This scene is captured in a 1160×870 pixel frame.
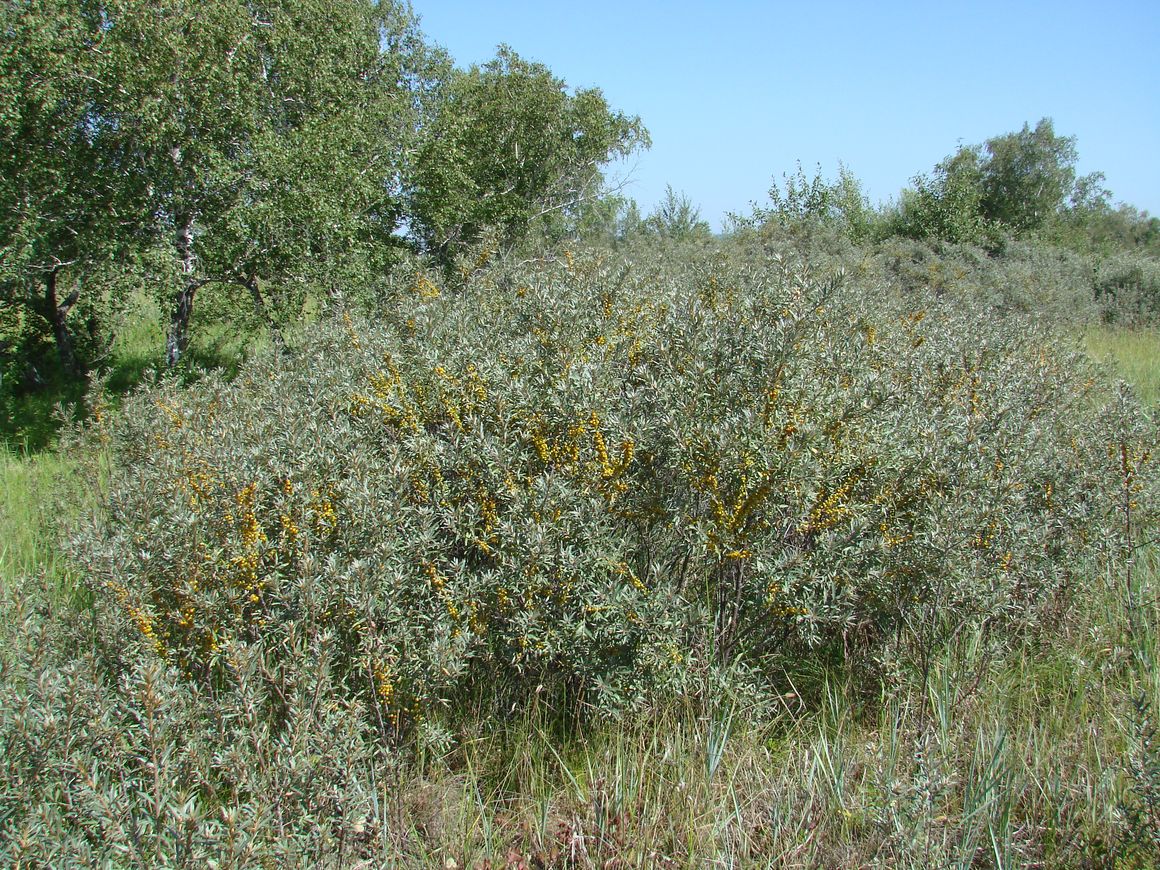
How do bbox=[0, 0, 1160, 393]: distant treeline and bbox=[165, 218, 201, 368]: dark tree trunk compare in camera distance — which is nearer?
bbox=[0, 0, 1160, 393]: distant treeline

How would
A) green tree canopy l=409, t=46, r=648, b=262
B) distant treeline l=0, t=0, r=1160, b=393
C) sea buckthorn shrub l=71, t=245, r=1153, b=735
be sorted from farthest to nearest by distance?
1. green tree canopy l=409, t=46, r=648, b=262
2. distant treeline l=0, t=0, r=1160, b=393
3. sea buckthorn shrub l=71, t=245, r=1153, b=735

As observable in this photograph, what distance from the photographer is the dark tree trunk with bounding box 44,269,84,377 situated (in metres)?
9.36

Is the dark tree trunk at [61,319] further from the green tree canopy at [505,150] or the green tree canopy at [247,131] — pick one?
the green tree canopy at [505,150]

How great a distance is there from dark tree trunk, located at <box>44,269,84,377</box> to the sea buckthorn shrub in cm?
746

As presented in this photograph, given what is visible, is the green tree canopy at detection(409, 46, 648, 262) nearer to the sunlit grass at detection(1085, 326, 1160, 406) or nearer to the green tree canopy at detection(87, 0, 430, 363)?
the green tree canopy at detection(87, 0, 430, 363)

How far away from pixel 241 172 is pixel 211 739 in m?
7.51

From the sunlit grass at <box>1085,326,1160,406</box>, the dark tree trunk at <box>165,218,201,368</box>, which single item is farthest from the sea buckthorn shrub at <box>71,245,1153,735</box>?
the dark tree trunk at <box>165,218,201,368</box>

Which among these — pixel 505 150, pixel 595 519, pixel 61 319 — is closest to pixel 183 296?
pixel 61 319

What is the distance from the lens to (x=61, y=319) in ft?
31.9

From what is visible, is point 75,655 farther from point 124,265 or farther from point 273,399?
point 124,265

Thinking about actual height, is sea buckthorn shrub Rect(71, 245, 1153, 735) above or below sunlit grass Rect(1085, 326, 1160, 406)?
below

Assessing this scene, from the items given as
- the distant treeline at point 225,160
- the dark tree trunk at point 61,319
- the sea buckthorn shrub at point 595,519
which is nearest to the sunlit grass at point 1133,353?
the sea buckthorn shrub at point 595,519

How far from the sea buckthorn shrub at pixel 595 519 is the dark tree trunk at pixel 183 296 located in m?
5.78

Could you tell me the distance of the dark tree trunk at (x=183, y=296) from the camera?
27.5ft
